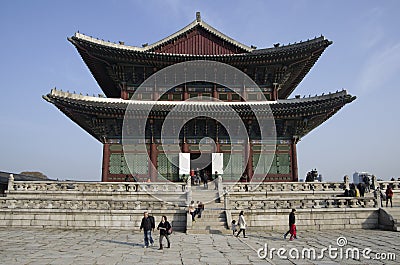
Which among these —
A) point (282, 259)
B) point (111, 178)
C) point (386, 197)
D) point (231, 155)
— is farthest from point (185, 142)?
point (282, 259)

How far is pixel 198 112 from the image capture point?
2516 centimetres

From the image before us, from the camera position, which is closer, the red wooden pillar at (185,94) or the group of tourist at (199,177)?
the group of tourist at (199,177)

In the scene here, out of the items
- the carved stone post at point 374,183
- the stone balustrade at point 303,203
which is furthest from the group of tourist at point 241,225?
the carved stone post at point 374,183

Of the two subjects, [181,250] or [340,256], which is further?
[181,250]

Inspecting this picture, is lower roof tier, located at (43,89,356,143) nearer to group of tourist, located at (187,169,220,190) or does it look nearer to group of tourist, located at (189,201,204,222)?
group of tourist, located at (187,169,220,190)

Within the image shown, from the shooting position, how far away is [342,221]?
→ 1759 centimetres

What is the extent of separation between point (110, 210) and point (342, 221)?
42.1 ft

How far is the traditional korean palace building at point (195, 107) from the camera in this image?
2514cm

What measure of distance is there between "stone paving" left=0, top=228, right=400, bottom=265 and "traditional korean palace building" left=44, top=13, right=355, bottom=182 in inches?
391

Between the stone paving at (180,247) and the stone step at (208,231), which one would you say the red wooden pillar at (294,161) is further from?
the stone step at (208,231)

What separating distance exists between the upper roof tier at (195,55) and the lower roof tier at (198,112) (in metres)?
2.85

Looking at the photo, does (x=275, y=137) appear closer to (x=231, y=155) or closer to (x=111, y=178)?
(x=231, y=155)

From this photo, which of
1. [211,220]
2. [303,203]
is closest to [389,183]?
[303,203]

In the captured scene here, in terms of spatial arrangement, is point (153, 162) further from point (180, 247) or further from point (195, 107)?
point (180, 247)
